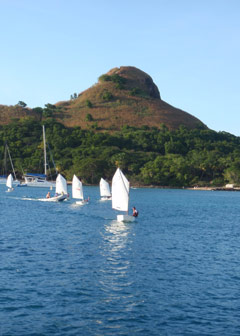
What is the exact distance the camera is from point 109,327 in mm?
20906

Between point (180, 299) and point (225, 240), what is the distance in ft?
82.0

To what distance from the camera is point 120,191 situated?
59.2m

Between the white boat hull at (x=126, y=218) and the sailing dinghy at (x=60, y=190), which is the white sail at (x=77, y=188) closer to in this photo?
the sailing dinghy at (x=60, y=190)

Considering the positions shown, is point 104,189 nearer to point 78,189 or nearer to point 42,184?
point 78,189

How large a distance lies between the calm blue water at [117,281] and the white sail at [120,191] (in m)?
4.62

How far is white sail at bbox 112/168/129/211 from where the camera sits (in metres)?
58.2

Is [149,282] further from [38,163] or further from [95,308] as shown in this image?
[38,163]

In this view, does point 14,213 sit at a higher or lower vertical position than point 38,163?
lower

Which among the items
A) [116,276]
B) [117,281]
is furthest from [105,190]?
[117,281]

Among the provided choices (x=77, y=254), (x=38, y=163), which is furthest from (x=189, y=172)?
(x=77, y=254)

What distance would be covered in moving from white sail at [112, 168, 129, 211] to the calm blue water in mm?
4624

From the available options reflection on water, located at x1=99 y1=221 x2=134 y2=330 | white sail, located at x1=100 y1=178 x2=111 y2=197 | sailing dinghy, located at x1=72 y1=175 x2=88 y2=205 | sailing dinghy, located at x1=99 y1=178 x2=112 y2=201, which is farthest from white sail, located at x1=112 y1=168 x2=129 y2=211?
white sail, located at x1=100 y1=178 x2=111 y2=197

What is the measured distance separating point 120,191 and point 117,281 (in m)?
30.7

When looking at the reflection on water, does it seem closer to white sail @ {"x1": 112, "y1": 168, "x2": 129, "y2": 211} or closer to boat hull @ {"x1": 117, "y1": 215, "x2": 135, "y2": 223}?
boat hull @ {"x1": 117, "y1": 215, "x2": 135, "y2": 223}
